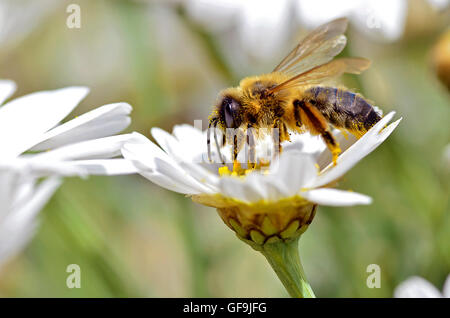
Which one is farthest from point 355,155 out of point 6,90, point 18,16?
point 18,16

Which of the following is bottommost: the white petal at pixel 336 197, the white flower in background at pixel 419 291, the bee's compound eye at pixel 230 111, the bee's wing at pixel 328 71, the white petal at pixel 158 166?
the white flower in background at pixel 419 291

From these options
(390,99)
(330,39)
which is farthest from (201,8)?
(390,99)

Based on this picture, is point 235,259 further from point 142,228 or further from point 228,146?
→ point 228,146

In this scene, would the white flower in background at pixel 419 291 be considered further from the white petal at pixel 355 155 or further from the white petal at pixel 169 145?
the white petal at pixel 169 145

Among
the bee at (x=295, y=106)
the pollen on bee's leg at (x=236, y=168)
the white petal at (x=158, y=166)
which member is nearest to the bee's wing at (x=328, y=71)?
the bee at (x=295, y=106)

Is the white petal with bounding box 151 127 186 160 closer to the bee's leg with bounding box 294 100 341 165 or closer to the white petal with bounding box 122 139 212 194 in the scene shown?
the white petal with bounding box 122 139 212 194

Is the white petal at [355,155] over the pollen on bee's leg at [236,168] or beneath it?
beneath
